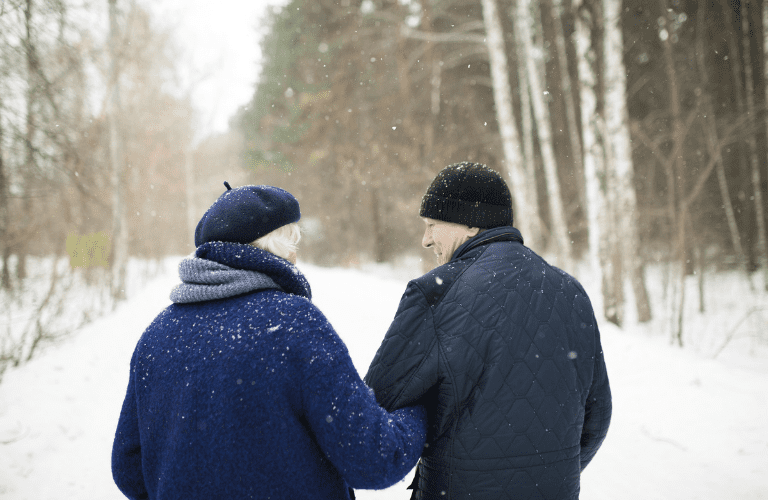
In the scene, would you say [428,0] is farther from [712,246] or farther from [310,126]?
[712,246]

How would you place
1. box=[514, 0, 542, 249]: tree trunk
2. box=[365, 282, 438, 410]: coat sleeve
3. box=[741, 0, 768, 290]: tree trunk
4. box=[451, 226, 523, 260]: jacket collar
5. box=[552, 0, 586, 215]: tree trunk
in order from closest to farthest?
1. box=[365, 282, 438, 410]: coat sleeve
2. box=[451, 226, 523, 260]: jacket collar
3. box=[514, 0, 542, 249]: tree trunk
4. box=[741, 0, 768, 290]: tree trunk
5. box=[552, 0, 586, 215]: tree trunk

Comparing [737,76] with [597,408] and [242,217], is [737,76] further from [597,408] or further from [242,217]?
[242,217]

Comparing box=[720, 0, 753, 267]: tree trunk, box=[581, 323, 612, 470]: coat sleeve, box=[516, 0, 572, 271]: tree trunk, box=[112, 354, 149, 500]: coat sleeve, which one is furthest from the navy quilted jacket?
box=[720, 0, 753, 267]: tree trunk

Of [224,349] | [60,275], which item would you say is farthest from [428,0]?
[224,349]

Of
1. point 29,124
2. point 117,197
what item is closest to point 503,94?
point 29,124

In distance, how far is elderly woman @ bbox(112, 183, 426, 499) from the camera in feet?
3.59

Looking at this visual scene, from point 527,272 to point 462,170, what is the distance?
0.47m

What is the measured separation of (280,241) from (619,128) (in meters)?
7.24

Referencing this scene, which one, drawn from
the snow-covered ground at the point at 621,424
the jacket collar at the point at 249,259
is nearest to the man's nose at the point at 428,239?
the jacket collar at the point at 249,259

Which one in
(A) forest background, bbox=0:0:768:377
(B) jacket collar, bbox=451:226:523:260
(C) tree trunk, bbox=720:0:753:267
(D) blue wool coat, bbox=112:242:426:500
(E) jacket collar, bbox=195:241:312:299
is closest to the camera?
(D) blue wool coat, bbox=112:242:426:500

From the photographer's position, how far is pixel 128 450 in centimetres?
131

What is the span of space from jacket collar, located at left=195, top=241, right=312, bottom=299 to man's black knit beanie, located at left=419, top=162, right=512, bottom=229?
0.68 metres

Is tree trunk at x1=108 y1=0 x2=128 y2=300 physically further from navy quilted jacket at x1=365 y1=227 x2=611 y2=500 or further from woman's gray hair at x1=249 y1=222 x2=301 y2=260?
navy quilted jacket at x1=365 y1=227 x2=611 y2=500

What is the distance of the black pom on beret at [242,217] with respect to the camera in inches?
50.3
